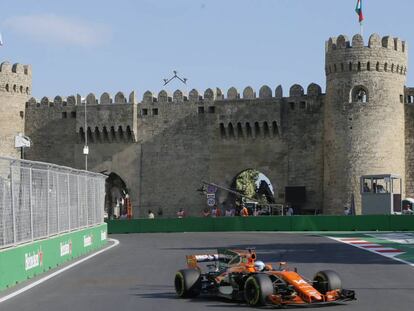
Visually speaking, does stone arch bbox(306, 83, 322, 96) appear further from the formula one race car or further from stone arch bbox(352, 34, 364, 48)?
the formula one race car

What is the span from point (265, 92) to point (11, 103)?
16.3 meters

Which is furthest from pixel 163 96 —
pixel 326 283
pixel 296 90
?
pixel 326 283

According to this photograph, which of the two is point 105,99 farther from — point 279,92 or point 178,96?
point 279,92

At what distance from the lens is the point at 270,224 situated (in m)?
47.0

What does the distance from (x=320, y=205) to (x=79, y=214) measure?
28542 millimetres

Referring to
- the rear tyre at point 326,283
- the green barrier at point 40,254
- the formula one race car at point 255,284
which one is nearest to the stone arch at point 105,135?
the green barrier at point 40,254

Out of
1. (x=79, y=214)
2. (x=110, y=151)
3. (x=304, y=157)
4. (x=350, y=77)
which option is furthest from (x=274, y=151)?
(x=79, y=214)

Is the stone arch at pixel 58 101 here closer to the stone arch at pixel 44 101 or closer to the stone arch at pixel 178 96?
the stone arch at pixel 44 101

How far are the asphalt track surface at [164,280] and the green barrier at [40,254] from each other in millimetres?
576

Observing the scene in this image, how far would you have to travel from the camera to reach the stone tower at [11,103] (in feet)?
197

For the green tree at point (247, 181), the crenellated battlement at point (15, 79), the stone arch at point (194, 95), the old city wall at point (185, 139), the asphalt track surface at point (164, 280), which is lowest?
the asphalt track surface at point (164, 280)

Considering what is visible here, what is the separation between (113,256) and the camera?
2686 centimetres

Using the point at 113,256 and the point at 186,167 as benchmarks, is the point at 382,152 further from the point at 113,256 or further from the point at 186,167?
the point at 113,256

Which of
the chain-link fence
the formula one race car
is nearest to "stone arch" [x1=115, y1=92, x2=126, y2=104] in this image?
the chain-link fence
